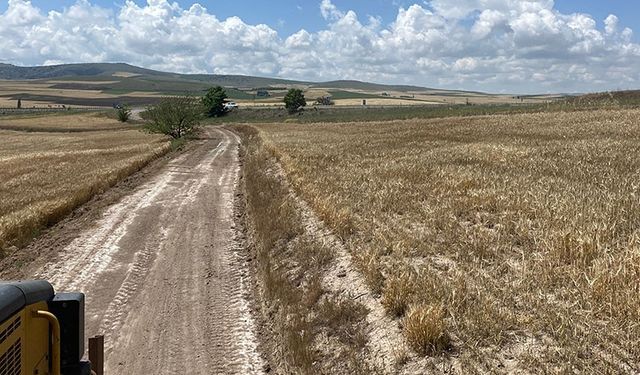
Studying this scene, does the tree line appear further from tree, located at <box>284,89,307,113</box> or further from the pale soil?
tree, located at <box>284,89,307,113</box>

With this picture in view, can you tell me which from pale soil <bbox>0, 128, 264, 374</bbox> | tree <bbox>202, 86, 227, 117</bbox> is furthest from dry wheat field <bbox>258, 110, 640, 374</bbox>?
tree <bbox>202, 86, 227, 117</bbox>

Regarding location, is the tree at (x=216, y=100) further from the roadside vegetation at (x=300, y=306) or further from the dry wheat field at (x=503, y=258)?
the roadside vegetation at (x=300, y=306)

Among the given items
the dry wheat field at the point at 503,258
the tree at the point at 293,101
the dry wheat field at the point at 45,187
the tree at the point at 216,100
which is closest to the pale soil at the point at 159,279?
the dry wheat field at the point at 45,187

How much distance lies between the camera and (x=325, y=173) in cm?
1916

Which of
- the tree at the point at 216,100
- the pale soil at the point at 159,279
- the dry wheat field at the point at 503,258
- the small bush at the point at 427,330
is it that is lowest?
the pale soil at the point at 159,279

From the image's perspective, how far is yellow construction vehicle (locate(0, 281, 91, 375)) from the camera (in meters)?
3.83

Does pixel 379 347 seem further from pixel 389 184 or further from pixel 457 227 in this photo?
pixel 389 184

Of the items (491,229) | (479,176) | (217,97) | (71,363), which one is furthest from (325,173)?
(217,97)

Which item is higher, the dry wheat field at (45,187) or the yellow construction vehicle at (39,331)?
the yellow construction vehicle at (39,331)

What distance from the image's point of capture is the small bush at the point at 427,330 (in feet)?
19.8

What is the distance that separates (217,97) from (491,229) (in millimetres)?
125678

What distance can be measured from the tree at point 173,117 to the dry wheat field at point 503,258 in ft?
166

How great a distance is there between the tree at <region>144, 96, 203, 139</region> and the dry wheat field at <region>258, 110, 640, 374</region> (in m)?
50.5

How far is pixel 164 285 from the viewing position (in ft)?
35.3
